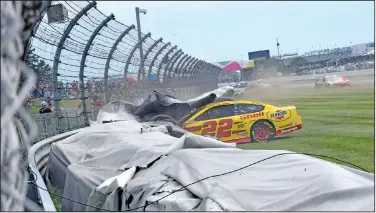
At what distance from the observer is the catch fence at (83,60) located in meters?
9.97

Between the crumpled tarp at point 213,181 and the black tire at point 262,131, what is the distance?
8389 millimetres

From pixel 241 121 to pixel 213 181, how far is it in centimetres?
1027

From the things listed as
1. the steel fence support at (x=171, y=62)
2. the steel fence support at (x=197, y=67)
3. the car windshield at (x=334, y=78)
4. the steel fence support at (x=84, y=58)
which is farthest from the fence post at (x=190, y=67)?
the steel fence support at (x=84, y=58)

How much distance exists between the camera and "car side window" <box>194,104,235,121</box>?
47.3 ft

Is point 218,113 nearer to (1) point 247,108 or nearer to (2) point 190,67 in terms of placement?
(1) point 247,108

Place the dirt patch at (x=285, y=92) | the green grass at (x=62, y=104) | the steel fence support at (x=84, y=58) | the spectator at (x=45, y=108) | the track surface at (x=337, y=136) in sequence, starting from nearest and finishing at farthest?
the green grass at (x=62, y=104) < the track surface at (x=337, y=136) < the spectator at (x=45, y=108) < the steel fence support at (x=84, y=58) < the dirt patch at (x=285, y=92)

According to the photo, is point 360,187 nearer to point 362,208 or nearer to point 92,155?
point 362,208

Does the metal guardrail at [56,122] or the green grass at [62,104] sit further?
the green grass at [62,104]

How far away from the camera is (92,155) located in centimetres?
648

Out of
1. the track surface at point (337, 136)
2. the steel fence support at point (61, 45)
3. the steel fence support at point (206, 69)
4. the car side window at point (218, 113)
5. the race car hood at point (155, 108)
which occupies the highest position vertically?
the steel fence support at point (61, 45)

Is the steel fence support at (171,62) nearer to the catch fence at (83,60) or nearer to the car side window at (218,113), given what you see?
the catch fence at (83,60)

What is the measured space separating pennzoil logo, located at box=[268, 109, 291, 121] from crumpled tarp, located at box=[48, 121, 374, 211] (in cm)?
866

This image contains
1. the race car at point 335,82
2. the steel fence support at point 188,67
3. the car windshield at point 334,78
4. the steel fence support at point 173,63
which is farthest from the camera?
the car windshield at point 334,78

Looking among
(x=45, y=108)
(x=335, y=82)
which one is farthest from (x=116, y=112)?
(x=335, y=82)
